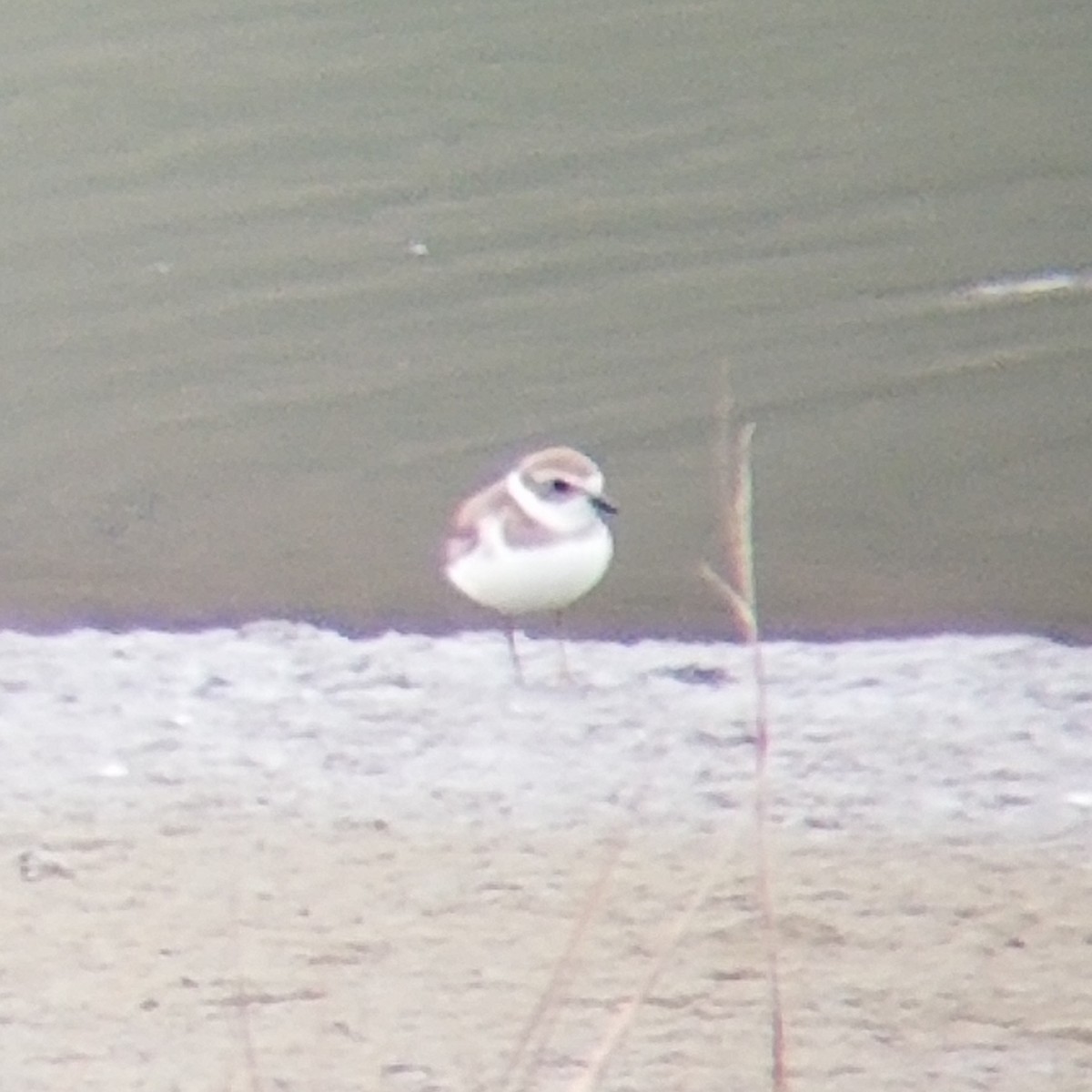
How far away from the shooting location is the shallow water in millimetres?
5320

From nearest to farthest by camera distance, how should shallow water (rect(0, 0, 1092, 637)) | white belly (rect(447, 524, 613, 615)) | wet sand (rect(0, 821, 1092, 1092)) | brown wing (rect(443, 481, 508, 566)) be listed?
wet sand (rect(0, 821, 1092, 1092)) < white belly (rect(447, 524, 613, 615)) < brown wing (rect(443, 481, 508, 566)) < shallow water (rect(0, 0, 1092, 637))

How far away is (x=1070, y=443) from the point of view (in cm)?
567

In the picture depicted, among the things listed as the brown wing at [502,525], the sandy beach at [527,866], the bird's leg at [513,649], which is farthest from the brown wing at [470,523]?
the sandy beach at [527,866]

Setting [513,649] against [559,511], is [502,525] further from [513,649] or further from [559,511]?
[513,649]

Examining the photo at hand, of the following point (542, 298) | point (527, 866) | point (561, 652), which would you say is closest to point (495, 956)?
point (527, 866)

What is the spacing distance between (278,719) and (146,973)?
74cm

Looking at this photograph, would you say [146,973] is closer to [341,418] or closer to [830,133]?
[341,418]

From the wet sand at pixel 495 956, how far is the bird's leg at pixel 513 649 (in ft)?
1.95

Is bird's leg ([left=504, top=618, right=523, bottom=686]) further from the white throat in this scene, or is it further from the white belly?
the white throat

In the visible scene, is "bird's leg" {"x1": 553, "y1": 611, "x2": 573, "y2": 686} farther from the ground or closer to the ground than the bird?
closer to the ground

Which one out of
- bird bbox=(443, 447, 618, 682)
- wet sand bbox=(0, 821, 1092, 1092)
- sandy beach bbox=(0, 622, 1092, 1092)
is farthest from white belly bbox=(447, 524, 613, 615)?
wet sand bbox=(0, 821, 1092, 1092)

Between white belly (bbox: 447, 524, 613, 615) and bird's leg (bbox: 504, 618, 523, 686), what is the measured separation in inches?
2.2

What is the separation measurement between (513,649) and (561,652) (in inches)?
3.5

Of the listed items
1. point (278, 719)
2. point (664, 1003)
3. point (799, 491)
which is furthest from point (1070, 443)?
point (664, 1003)
